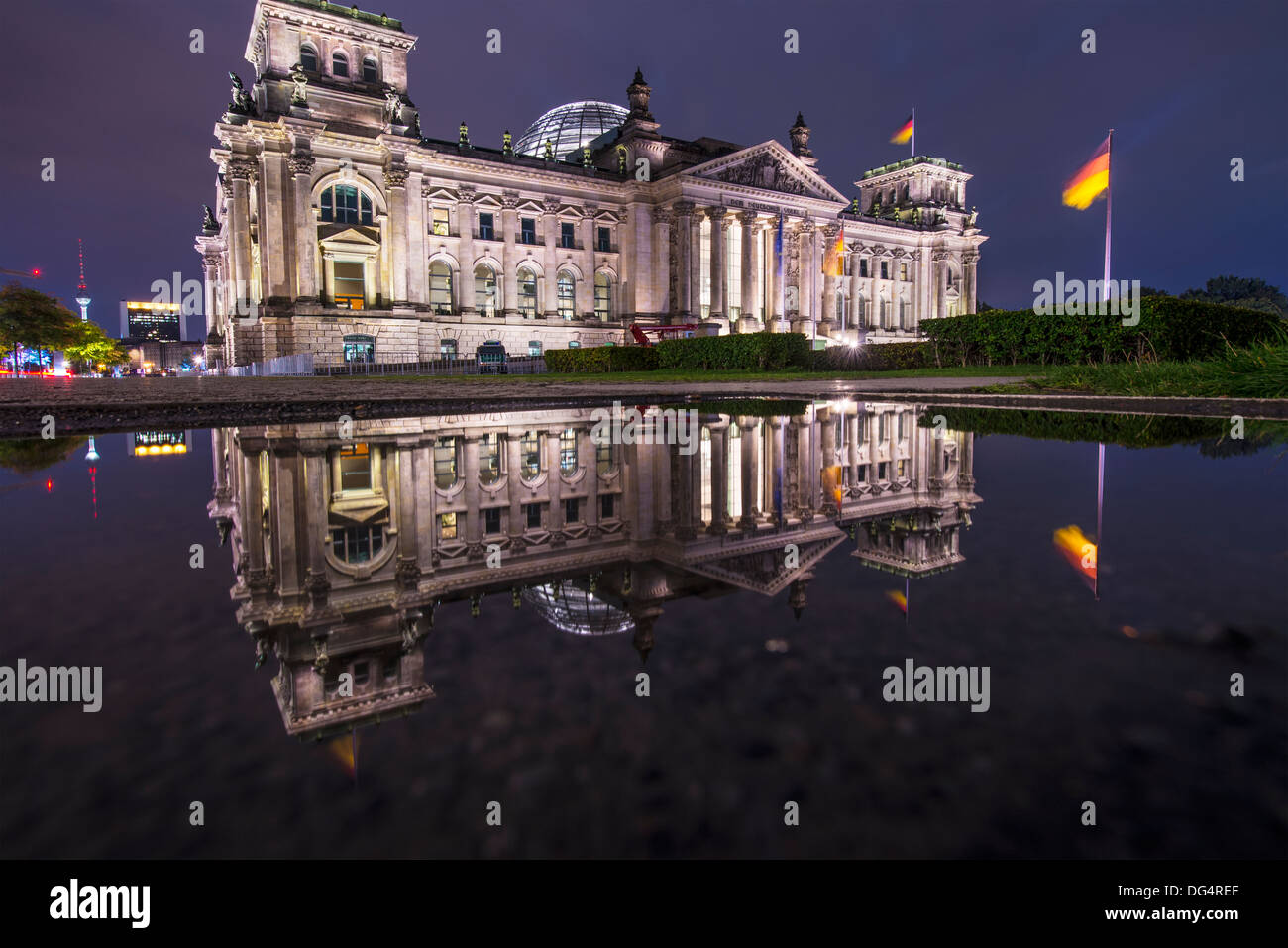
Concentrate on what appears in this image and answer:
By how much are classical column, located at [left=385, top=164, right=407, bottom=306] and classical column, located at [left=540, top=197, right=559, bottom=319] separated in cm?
1121

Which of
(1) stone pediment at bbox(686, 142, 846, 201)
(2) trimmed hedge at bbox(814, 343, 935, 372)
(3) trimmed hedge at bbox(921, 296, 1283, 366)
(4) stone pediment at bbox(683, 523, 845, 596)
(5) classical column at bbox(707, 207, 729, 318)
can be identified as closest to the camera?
(4) stone pediment at bbox(683, 523, 845, 596)

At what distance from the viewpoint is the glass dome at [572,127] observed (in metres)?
68.2

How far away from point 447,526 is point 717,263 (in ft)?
186

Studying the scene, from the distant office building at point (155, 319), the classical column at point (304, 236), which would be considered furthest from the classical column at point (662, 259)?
the distant office building at point (155, 319)

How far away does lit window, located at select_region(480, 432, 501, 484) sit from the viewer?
5.87m

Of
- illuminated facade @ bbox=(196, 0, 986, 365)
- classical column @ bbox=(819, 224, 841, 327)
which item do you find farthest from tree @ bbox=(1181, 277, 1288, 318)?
classical column @ bbox=(819, 224, 841, 327)

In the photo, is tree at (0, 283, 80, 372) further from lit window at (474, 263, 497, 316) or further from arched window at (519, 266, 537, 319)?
arched window at (519, 266, 537, 319)

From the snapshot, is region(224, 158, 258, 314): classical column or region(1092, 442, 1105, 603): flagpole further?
region(224, 158, 258, 314): classical column

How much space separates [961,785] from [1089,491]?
160 inches

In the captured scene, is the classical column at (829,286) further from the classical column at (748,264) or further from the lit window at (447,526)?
the lit window at (447,526)

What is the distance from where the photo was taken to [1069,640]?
202cm
